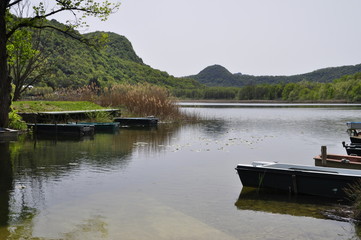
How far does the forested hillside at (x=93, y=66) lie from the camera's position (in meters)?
74.1

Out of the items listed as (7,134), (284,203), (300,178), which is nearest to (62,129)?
(7,134)

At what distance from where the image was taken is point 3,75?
2030 cm

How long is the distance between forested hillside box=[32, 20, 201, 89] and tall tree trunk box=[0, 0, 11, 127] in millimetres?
21033

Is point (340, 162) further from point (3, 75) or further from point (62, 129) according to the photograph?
point (62, 129)

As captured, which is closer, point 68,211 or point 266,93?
point 68,211

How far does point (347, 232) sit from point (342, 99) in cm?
13139

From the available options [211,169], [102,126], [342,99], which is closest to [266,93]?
[342,99]

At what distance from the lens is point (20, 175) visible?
509 inches

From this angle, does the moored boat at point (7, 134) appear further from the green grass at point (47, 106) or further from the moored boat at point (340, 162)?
the moored boat at point (340, 162)

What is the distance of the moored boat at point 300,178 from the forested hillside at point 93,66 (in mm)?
33366

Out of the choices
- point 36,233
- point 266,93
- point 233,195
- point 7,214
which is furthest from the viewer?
point 266,93

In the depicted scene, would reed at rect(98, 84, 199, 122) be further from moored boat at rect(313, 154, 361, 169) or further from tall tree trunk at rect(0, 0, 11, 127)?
moored boat at rect(313, 154, 361, 169)

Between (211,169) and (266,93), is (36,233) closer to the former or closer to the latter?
(211,169)

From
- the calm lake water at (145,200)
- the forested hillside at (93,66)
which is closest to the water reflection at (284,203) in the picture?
the calm lake water at (145,200)
